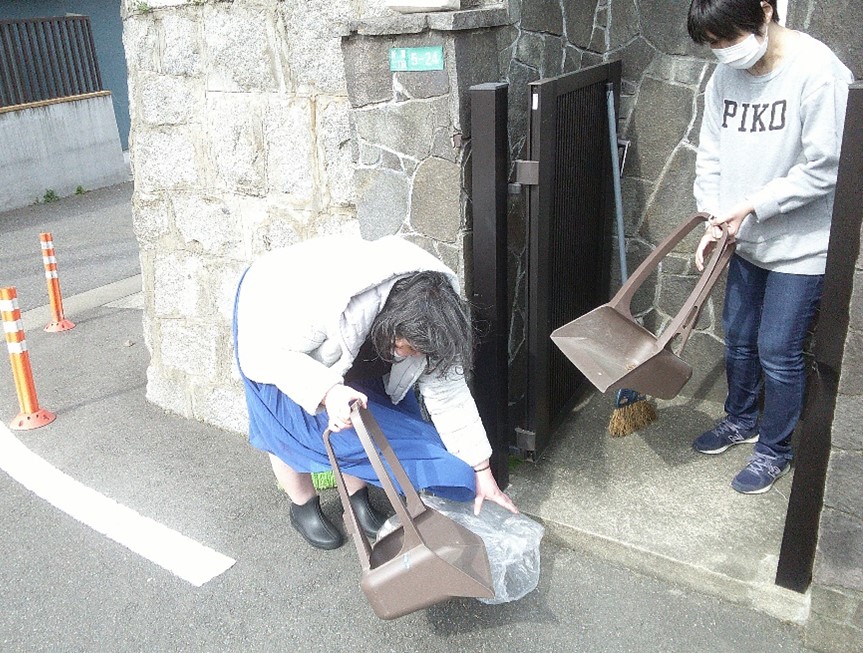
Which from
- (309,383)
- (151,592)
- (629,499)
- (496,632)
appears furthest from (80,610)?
(629,499)

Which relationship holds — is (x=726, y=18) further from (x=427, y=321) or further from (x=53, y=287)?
(x=53, y=287)

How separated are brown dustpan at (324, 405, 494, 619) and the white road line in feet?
3.15

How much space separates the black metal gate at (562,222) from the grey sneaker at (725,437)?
60cm

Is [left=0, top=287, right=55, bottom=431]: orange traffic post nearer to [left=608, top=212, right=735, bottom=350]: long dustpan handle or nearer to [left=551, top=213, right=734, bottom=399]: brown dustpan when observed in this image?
[left=551, top=213, right=734, bottom=399]: brown dustpan

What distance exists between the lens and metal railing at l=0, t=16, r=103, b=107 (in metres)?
9.99

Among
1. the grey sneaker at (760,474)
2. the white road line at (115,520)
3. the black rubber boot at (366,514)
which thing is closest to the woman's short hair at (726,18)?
the grey sneaker at (760,474)

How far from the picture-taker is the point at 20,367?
13.4 feet

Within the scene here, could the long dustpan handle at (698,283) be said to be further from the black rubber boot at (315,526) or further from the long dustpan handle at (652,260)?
the black rubber boot at (315,526)

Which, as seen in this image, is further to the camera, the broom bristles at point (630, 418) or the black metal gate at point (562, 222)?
the broom bristles at point (630, 418)

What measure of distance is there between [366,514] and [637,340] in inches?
48.0

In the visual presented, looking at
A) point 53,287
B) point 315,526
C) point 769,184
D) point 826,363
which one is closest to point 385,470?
point 315,526

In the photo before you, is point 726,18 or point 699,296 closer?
point 726,18

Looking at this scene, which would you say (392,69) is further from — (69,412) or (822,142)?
(69,412)

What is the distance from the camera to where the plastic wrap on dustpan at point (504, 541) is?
106 inches
